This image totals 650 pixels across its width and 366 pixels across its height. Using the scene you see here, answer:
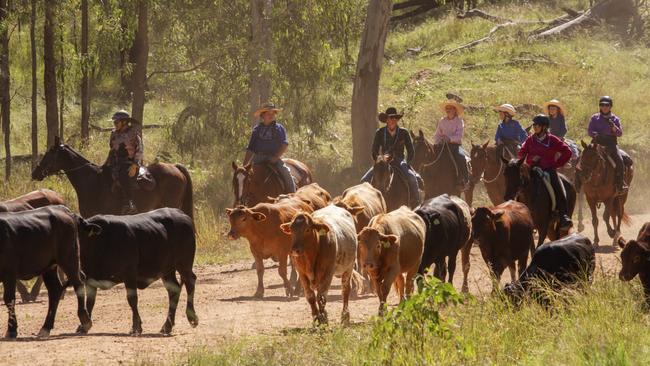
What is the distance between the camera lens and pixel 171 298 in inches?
576

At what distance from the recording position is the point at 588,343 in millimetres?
11320

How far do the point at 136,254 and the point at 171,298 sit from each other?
2.39 ft

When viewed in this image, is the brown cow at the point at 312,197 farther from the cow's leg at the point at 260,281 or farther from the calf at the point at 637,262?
the calf at the point at 637,262

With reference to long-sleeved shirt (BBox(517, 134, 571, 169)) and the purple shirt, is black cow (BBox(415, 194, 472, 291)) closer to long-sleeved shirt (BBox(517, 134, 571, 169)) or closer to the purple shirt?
long-sleeved shirt (BBox(517, 134, 571, 169))

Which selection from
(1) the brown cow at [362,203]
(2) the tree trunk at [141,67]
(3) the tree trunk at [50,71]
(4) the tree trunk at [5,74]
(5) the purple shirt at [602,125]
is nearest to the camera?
(1) the brown cow at [362,203]

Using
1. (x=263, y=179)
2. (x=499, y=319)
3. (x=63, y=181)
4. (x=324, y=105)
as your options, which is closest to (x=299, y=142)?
(x=324, y=105)

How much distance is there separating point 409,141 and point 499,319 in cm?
815

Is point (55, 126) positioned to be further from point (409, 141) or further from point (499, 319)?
point (499, 319)

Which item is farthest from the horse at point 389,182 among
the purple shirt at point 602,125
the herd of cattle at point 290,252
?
the purple shirt at point 602,125

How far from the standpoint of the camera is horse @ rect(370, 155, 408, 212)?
66.3 feet

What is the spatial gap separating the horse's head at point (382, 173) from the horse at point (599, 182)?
474 centimetres

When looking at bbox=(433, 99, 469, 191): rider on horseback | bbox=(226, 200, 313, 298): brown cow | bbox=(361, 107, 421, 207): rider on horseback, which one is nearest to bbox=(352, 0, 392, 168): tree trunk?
bbox=(433, 99, 469, 191): rider on horseback

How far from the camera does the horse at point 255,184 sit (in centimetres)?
2069

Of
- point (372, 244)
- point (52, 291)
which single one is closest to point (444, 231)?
point (372, 244)
